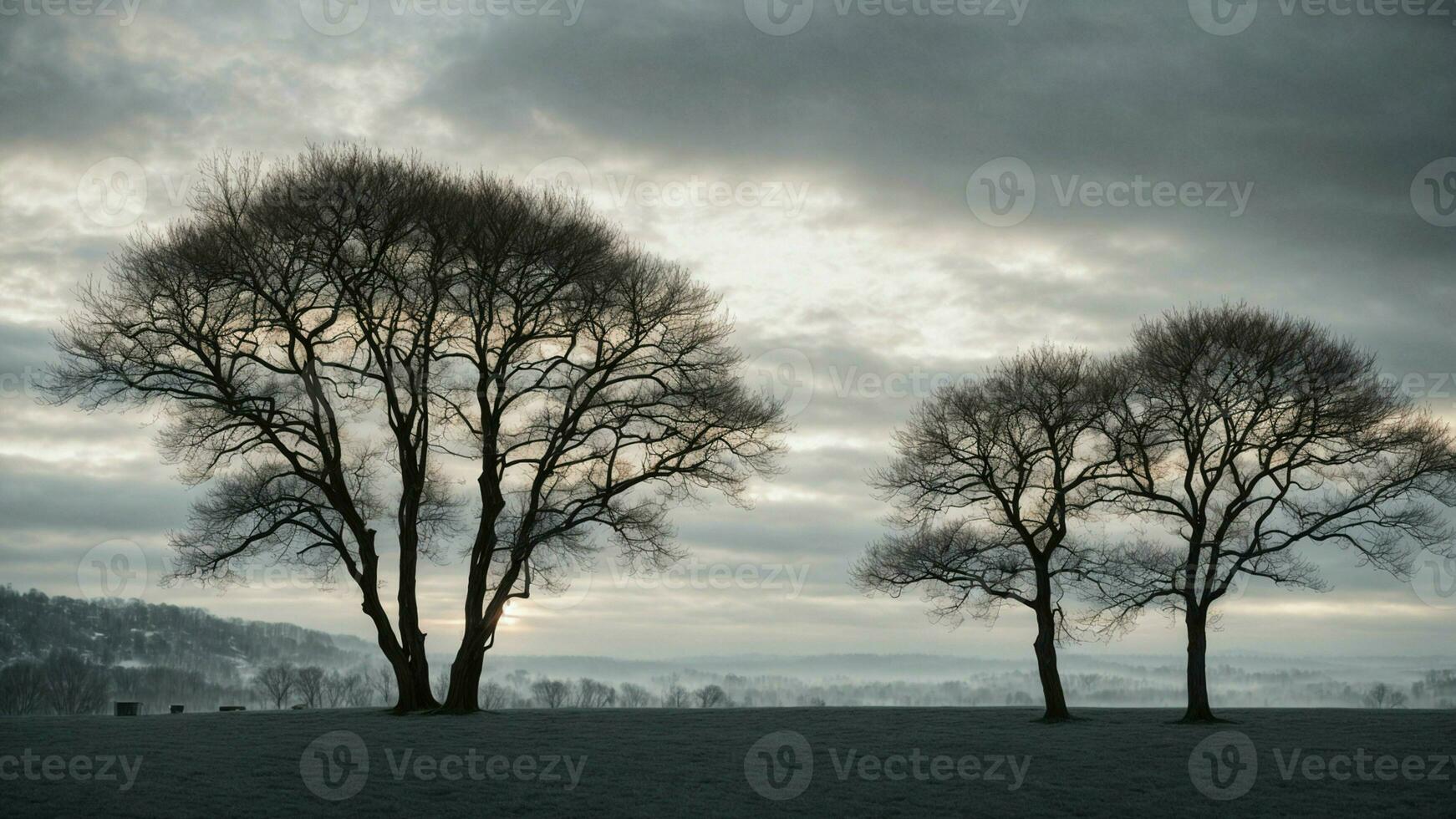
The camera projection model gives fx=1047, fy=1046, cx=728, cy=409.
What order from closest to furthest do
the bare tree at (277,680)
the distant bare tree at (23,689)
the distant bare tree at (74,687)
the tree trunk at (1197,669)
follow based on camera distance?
1. the tree trunk at (1197,669)
2. the bare tree at (277,680)
3. the distant bare tree at (23,689)
4. the distant bare tree at (74,687)

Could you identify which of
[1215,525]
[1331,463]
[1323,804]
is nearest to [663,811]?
[1323,804]

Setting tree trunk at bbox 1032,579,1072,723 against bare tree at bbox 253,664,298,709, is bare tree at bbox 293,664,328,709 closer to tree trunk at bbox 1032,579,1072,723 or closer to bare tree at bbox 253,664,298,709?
bare tree at bbox 253,664,298,709

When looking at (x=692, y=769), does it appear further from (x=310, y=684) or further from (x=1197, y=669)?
(x=310, y=684)

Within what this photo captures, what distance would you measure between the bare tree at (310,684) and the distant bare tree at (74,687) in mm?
11609

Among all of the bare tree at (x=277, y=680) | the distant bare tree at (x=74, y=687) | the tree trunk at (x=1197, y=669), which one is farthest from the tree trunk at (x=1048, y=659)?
the distant bare tree at (x=74, y=687)

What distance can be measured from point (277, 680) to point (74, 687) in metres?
15.1

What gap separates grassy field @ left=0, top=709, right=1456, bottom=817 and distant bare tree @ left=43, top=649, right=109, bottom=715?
4325 centimetres

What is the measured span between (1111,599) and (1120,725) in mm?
4555

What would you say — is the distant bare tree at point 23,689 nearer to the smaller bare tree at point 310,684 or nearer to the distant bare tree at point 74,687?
the distant bare tree at point 74,687

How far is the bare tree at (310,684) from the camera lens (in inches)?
2625

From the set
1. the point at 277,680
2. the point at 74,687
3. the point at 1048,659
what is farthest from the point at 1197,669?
the point at 74,687

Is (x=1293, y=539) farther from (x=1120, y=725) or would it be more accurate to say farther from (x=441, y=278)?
(x=441, y=278)

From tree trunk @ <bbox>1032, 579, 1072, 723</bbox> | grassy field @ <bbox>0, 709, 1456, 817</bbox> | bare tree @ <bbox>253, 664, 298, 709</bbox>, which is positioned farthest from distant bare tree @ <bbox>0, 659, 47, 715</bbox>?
tree trunk @ <bbox>1032, 579, 1072, 723</bbox>

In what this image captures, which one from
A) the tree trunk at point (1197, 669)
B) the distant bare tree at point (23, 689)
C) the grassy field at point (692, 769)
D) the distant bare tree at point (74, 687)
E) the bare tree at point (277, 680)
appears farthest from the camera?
the distant bare tree at point (74, 687)
